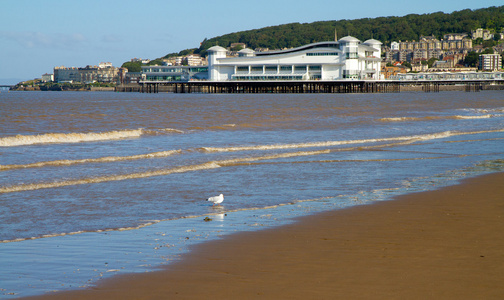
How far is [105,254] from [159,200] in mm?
3128

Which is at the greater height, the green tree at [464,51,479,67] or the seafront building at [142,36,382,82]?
the green tree at [464,51,479,67]

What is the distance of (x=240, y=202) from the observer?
339 inches

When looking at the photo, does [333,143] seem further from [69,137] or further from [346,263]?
[346,263]

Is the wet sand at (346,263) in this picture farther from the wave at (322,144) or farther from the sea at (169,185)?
the wave at (322,144)

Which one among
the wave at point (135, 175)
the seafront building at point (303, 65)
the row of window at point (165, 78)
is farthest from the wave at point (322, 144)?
the row of window at point (165, 78)

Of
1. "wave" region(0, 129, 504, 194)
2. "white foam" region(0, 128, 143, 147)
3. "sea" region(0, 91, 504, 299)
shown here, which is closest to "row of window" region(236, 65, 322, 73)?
"wave" region(0, 129, 504, 194)

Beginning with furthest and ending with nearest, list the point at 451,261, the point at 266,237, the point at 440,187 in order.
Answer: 1. the point at 440,187
2. the point at 266,237
3. the point at 451,261

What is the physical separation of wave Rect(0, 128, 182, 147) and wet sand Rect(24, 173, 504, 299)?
13.2 meters

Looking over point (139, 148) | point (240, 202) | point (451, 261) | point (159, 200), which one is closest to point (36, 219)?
point (159, 200)

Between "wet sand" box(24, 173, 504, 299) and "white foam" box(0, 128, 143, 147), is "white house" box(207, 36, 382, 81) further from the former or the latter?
"wet sand" box(24, 173, 504, 299)

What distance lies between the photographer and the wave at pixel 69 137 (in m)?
17.8

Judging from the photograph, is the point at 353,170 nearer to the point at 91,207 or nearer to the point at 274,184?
the point at 274,184

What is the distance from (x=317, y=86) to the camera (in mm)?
99688

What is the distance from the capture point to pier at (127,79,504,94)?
94.0 m
